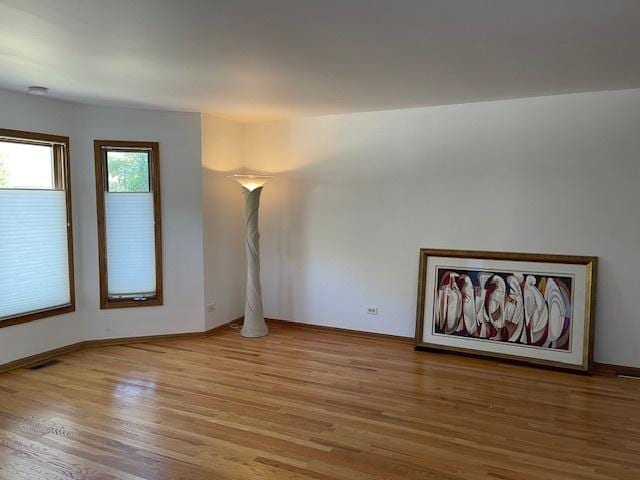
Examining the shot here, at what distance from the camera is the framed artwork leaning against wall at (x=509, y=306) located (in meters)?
4.16

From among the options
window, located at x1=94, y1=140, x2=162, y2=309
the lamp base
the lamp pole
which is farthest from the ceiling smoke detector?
the lamp base

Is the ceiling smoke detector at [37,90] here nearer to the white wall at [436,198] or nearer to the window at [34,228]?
the window at [34,228]

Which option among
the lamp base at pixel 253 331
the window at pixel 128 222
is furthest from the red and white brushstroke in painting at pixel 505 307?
the window at pixel 128 222

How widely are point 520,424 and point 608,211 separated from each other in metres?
2.10

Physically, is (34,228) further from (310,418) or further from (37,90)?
(310,418)

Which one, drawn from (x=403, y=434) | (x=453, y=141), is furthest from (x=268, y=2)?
(x=453, y=141)

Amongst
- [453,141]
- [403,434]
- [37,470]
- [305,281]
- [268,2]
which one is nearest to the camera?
[268,2]

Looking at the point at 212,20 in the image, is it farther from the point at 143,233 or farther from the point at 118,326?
the point at 118,326

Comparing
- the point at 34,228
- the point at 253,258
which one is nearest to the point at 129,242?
the point at 34,228

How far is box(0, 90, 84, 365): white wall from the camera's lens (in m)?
4.11

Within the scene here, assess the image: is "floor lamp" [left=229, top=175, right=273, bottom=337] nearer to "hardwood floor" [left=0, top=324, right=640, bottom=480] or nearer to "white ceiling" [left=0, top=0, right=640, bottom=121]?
"hardwood floor" [left=0, top=324, right=640, bottom=480]

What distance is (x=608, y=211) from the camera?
4.09 m

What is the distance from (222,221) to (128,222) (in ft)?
3.32

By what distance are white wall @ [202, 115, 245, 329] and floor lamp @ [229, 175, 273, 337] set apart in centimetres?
28
